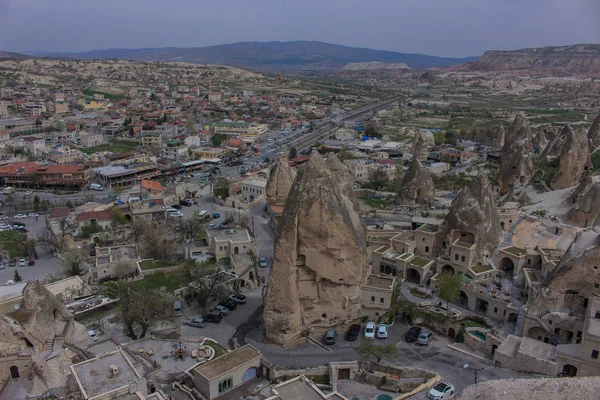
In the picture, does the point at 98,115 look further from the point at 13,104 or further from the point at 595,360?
the point at 595,360

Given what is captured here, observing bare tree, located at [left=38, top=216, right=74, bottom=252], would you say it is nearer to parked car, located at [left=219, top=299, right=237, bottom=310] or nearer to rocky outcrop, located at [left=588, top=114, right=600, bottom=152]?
parked car, located at [left=219, top=299, right=237, bottom=310]

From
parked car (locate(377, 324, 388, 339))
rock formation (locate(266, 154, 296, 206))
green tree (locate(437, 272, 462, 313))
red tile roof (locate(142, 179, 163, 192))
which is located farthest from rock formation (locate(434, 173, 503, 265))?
red tile roof (locate(142, 179, 163, 192))

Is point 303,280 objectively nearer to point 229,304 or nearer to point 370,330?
point 370,330

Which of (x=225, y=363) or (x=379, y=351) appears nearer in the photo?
(x=225, y=363)

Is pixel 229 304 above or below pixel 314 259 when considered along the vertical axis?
below

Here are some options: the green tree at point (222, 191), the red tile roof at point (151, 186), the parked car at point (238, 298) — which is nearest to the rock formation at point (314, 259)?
the parked car at point (238, 298)

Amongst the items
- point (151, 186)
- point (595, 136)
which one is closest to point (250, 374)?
point (151, 186)

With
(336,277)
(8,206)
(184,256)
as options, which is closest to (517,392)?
(336,277)
